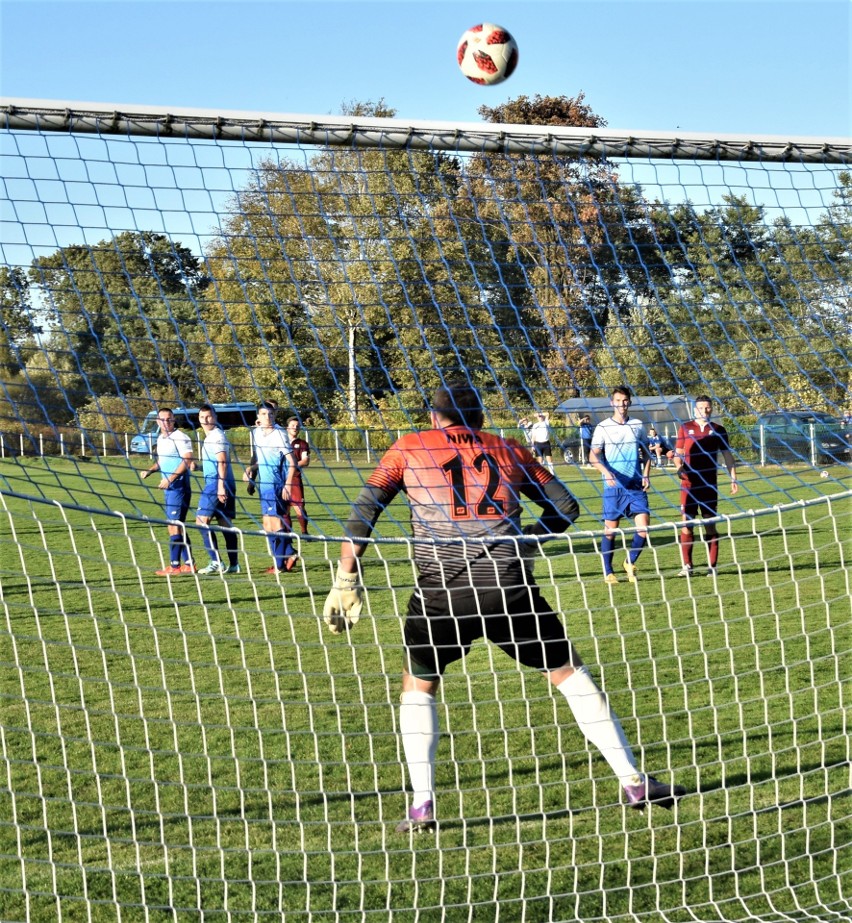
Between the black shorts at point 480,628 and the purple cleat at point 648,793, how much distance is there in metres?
0.55

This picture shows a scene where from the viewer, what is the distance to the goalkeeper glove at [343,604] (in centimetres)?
464

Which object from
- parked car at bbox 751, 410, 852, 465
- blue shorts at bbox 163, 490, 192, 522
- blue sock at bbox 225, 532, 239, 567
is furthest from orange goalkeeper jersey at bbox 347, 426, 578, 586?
blue sock at bbox 225, 532, 239, 567

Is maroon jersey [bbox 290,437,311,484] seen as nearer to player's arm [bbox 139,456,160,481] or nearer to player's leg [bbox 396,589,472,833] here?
A: player's arm [bbox 139,456,160,481]

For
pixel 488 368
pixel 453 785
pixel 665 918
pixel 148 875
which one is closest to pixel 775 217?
pixel 488 368

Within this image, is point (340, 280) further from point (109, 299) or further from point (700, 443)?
point (700, 443)

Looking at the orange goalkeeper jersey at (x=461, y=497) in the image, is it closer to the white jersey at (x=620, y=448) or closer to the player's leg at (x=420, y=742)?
the player's leg at (x=420, y=742)

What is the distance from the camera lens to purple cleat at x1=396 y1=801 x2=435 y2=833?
4.48m

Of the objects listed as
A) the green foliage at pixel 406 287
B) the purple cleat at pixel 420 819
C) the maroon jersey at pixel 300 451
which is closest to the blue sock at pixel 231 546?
the maroon jersey at pixel 300 451

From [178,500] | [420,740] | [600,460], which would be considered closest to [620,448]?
[600,460]

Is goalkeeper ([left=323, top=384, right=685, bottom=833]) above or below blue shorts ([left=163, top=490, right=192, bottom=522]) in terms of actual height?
below

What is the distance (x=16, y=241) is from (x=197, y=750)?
2504 mm

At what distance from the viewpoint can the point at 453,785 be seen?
506 centimetres

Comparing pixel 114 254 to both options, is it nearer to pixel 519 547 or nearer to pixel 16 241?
pixel 16 241

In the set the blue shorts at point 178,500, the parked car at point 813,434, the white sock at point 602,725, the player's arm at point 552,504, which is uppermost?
the blue shorts at point 178,500
